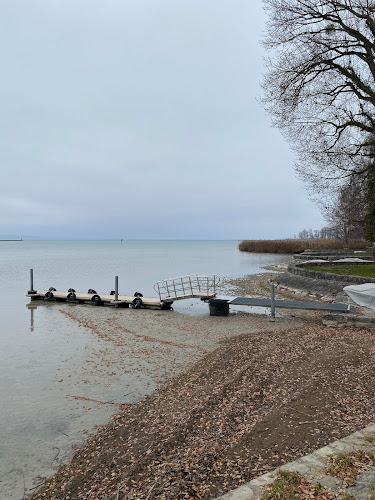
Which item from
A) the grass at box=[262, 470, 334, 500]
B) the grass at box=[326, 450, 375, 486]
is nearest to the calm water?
the grass at box=[262, 470, 334, 500]

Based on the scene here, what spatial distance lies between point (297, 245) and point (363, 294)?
5691cm

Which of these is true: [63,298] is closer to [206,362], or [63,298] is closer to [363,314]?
[206,362]

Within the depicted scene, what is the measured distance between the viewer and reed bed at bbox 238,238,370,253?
57.5 metres

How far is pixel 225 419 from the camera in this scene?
16.5 ft

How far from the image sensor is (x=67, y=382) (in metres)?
7.47

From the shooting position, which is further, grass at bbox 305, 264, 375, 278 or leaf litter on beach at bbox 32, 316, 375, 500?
grass at bbox 305, 264, 375, 278

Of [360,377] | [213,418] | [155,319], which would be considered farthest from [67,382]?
[155,319]

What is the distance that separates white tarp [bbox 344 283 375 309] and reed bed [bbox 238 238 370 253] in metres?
44.3

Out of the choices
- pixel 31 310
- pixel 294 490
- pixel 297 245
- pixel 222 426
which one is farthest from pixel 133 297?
pixel 297 245

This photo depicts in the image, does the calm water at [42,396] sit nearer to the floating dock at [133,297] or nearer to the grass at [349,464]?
the grass at [349,464]

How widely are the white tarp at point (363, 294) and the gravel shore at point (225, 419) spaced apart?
128 inches

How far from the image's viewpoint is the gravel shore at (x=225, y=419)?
3.76 meters

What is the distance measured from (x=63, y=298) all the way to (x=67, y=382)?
1254 cm

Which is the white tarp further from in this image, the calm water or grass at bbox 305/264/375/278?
the calm water
